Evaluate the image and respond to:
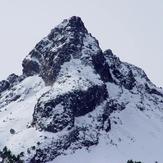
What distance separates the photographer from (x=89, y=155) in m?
193

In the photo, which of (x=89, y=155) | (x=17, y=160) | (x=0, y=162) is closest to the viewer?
(x=17, y=160)

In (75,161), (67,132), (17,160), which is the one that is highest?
(67,132)

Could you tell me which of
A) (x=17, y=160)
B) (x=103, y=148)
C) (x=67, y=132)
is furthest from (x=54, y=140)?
(x=17, y=160)

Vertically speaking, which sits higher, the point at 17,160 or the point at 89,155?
the point at 89,155

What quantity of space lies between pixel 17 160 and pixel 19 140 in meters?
65.5

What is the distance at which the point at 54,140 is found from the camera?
626 feet

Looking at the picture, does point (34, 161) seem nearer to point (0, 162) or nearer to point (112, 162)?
point (0, 162)

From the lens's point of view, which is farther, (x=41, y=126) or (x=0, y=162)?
(x=41, y=126)

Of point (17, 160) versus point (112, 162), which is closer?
point (17, 160)

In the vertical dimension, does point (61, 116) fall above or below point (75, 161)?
above

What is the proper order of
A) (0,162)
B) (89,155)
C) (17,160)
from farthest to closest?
(89,155) < (0,162) < (17,160)

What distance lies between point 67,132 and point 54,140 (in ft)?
23.9

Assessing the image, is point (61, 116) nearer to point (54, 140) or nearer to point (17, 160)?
point (54, 140)

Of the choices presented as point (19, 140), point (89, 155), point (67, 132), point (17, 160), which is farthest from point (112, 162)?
point (17, 160)
